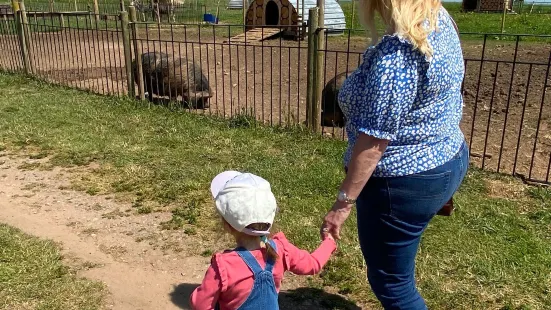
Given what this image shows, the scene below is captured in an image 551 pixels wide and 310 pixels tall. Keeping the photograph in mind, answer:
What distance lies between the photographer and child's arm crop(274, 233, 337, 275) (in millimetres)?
2018

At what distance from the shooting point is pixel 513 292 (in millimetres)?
2863

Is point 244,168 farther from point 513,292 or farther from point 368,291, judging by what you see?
point 513,292

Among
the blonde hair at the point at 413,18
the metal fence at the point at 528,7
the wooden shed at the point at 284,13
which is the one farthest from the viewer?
the metal fence at the point at 528,7

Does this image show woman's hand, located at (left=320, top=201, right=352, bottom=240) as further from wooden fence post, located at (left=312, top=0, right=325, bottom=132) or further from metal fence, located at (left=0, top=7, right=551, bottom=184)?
wooden fence post, located at (left=312, top=0, right=325, bottom=132)

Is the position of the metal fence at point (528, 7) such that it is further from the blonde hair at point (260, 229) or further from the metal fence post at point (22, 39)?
the blonde hair at point (260, 229)

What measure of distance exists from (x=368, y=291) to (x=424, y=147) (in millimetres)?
1390

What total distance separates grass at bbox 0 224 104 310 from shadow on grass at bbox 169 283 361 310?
43 centimetres

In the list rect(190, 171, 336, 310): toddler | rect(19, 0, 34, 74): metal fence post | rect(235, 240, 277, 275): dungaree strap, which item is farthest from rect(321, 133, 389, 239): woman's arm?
rect(19, 0, 34, 74): metal fence post

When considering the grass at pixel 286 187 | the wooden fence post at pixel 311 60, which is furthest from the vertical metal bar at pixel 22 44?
the wooden fence post at pixel 311 60

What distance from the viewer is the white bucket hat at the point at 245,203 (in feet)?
5.78

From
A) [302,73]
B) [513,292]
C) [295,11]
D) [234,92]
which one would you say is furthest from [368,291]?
[295,11]

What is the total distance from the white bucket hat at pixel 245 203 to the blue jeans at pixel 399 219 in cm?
37

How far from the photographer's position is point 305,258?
206 centimetres

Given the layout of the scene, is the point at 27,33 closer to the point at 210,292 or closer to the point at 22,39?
the point at 22,39
